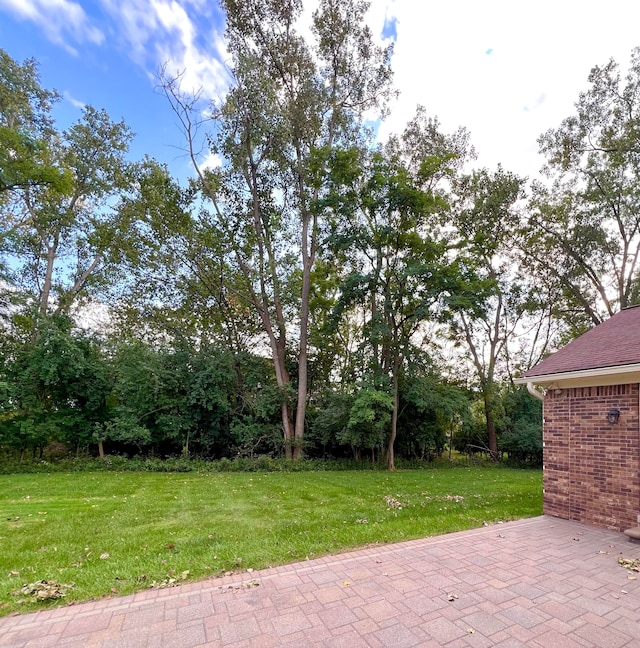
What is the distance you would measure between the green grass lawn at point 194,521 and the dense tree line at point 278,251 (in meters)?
3.45

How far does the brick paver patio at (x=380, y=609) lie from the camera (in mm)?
2559

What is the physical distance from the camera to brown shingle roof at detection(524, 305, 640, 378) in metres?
5.25

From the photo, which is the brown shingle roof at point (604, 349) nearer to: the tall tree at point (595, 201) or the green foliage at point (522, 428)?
the tall tree at point (595, 201)

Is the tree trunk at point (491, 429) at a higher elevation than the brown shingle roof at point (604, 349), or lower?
lower

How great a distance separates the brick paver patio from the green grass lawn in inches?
16.2

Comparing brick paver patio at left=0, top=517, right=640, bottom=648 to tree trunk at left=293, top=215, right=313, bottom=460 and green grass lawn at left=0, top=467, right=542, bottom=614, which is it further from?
tree trunk at left=293, top=215, right=313, bottom=460

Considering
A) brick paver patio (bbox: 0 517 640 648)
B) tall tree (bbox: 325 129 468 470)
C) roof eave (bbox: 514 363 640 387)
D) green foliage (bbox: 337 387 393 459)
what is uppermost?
tall tree (bbox: 325 129 468 470)

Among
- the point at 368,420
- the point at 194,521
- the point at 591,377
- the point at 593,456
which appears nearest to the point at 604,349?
the point at 591,377

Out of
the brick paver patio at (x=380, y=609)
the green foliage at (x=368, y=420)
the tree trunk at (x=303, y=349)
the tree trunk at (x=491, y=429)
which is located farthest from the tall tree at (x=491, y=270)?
the brick paver patio at (x=380, y=609)

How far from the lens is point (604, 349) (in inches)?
228

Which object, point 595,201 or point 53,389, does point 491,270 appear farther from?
point 53,389

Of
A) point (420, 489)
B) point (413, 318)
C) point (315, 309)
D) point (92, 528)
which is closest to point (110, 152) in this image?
point (315, 309)

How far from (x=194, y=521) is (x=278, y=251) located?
10.4 meters

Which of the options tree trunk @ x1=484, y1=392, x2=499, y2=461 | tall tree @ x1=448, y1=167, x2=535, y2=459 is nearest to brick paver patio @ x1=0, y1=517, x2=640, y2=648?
tall tree @ x1=448, y1=167, x2=535, y2=459
